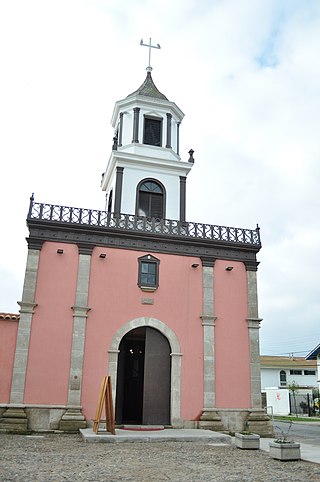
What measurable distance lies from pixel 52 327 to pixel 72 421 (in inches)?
127

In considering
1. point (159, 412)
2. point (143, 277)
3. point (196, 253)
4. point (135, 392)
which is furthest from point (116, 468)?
point (135, 392)

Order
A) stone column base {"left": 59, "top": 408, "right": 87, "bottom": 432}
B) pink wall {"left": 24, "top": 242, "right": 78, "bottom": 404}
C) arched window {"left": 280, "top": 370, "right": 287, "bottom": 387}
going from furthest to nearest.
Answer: arched window {"left": 280, "top": 370, "right": 287, "bottom": 387} < pink wall {"left": 24, "top": 242, "right": 78, "bottom": 404} < stone column base {"left": 59, "top": 408, "right": 87, "bottom": 432}

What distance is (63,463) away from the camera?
920cm

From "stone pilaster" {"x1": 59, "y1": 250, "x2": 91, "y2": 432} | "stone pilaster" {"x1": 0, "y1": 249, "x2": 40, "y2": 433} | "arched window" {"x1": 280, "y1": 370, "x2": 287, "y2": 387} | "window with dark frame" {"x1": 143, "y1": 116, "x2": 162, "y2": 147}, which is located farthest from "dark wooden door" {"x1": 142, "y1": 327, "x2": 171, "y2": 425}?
"arched window" {"x1": 280, "y1": 370, "x2": 287, "y2": 387}

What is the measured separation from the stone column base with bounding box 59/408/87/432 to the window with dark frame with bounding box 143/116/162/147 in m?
12.0

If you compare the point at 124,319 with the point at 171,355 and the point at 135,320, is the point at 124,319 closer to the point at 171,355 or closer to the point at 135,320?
the point at 135,320

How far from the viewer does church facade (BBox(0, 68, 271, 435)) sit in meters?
15.8

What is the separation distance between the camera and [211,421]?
1644cm

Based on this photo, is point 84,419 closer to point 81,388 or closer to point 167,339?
point 81,388

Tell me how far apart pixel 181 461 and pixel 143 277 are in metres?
8.66

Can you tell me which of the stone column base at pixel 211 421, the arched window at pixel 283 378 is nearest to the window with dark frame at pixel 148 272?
the stone column base at pixel 211 421

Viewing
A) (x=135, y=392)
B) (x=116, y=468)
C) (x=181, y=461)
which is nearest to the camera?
(x=116, y=468)

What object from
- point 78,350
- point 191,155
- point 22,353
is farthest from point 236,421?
point 191,155

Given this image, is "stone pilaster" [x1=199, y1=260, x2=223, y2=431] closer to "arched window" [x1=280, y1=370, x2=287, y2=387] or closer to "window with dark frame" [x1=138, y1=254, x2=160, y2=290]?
"window with dark frame" [x1=138, y1=254, x2=160, y2=290]
